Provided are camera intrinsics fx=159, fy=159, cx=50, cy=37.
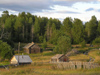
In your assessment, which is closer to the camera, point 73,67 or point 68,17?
point 73,67

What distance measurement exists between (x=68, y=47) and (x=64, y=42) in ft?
7.85

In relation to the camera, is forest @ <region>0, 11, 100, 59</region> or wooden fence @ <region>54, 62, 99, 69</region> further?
forest @ <region>0, 11, 100, 59</region>

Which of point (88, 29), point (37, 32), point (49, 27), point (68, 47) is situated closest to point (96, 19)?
point (88, 29)

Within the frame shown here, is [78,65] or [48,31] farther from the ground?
[48,31]

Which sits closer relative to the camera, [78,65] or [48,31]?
[78,65]

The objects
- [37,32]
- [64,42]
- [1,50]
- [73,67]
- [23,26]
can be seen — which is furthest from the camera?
[37,32]

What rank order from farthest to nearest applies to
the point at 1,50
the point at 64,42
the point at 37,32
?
the point at 37,32 < the point at 64,42 < the point at 1,50

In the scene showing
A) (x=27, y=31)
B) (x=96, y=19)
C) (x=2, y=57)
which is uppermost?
(x=96, y=19)

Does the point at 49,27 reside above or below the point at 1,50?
above

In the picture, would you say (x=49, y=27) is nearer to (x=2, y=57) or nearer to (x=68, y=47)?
(x=68, y=47)

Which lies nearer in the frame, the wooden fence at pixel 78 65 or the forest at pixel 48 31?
the wooden fence at pixel 78 65

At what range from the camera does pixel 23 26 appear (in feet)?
318

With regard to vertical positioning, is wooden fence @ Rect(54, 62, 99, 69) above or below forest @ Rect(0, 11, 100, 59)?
below

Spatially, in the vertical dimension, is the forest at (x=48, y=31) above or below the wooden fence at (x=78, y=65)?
above
